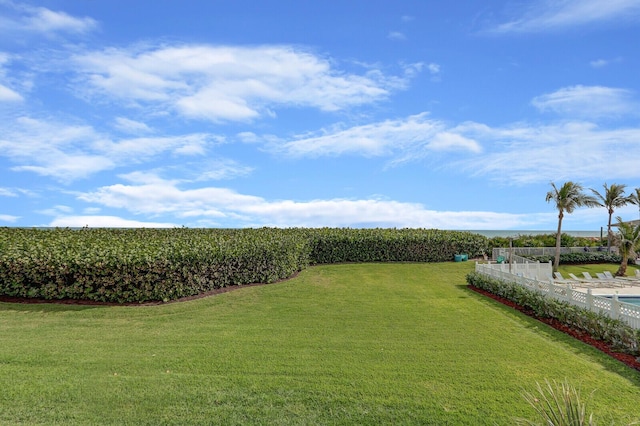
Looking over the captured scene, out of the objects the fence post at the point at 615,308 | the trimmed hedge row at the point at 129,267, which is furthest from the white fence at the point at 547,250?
the trimmed hedge row at the point at 129,267

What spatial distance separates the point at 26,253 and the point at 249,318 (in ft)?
22.1

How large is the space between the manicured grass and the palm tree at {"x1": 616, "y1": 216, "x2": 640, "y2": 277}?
15.9 m

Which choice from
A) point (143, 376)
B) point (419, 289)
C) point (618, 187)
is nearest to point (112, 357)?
point (143, 376)

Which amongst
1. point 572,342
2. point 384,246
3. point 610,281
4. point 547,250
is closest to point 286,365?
point 572,342

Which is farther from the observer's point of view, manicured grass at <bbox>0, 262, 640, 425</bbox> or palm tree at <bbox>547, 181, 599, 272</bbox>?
palm tree at <bbox>547, 181, 599, 272</bbox>

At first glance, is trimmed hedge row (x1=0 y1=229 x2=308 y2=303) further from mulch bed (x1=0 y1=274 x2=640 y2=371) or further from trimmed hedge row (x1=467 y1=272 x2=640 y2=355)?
trimmed hedge row (x1=467 y1=272 x2=640 y2=355)

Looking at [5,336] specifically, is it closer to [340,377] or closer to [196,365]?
[196,365]

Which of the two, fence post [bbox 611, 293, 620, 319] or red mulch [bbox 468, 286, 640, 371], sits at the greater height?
fence post [bbox 611, 293, 620, 319]

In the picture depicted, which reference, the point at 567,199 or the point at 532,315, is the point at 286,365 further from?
the point at 567,199

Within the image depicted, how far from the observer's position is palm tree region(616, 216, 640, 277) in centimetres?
2362

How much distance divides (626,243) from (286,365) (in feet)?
78.4

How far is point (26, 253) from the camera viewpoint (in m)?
12.1

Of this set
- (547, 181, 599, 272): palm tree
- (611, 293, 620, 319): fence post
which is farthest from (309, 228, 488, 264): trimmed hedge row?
(611, 293, 620, 319): fence post

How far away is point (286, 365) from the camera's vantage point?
7.41 m
